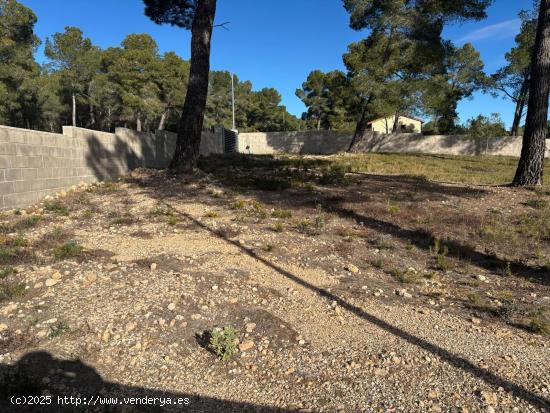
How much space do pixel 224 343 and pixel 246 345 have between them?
194 mm

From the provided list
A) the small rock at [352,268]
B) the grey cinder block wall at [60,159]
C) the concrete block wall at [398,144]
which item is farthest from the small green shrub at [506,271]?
the concrete block wall at [398,144]

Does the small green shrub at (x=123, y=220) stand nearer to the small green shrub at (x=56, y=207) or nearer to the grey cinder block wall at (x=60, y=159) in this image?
the small green shrub at (x=56, y=207)

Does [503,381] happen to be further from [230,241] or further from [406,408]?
[230,241]

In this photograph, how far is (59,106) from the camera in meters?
37.6

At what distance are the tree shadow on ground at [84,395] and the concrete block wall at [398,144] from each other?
25388 millimetres

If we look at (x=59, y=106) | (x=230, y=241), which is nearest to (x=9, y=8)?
(x=59, y=106)

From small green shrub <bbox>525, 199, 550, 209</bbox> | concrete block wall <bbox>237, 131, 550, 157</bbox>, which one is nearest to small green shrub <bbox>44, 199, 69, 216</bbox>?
small green shrub <bbox>525, 199, 550, 209</bbox>

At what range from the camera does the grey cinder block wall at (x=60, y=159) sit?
22.9ft

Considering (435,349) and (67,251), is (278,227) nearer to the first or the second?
(67,251)

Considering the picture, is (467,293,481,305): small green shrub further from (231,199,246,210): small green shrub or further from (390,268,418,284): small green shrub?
(231,199,246,210): small green shrub

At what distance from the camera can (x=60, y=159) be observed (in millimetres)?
8414

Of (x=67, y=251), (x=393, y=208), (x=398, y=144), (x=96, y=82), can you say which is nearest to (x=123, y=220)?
(x=67, y=251)

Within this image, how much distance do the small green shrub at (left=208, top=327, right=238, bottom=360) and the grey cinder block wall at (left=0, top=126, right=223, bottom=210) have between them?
17.3 ft

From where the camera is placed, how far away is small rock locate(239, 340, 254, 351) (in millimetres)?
3350
